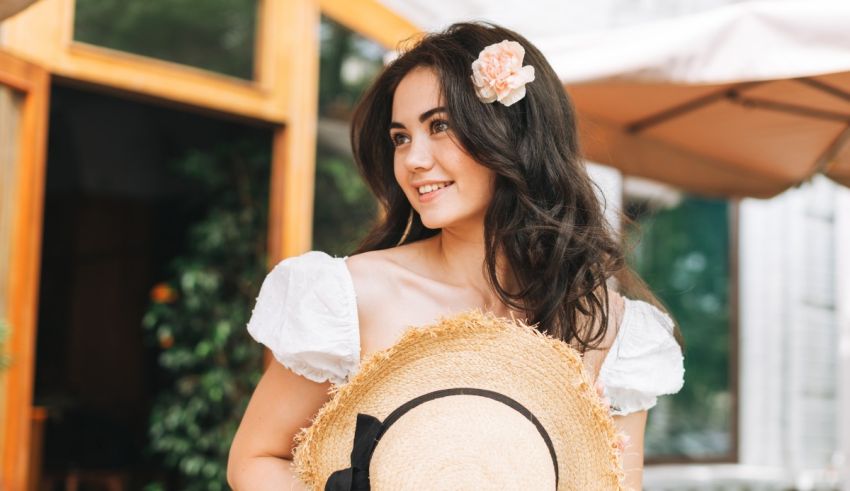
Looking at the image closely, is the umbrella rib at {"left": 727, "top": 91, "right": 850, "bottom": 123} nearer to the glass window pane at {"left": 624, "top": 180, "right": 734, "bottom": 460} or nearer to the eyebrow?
the eyebrow

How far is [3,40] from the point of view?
3.71 metres

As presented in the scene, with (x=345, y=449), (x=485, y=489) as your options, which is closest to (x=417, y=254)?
(x=345, y=449)

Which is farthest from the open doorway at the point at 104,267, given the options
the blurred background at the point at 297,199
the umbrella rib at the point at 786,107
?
the umbrella rib at the point at 786,107

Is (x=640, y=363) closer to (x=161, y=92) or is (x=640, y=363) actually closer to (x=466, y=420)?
(x=466, y=420)

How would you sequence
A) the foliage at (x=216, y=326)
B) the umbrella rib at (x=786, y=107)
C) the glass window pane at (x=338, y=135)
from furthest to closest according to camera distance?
the foliage at (x=216, y=326) < the glass window pane at (x=338, y=135) < the umbrella rib at (x=786, y=107)

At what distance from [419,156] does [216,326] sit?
355 centimetres

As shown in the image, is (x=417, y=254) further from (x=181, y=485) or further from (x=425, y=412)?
(x=181, y=485)

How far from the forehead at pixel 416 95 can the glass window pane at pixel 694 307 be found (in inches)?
184

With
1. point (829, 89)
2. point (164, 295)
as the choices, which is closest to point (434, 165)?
point (829, 89)

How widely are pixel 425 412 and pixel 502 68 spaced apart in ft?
2.46

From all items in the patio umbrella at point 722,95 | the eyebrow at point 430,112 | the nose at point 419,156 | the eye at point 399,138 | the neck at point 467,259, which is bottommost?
the neck at point 467,259

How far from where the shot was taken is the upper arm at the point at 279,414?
1854 millimetres

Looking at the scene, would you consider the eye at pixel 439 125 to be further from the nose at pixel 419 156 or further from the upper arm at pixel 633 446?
the upper arm at pixel 633 446

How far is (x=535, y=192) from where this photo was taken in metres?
2.07
